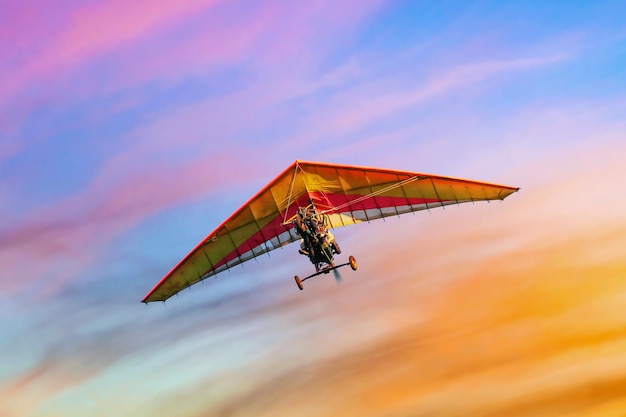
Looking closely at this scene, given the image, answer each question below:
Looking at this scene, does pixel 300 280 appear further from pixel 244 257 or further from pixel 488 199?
pixel 488 199

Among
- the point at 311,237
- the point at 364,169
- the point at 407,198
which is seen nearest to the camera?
the point at 311,237

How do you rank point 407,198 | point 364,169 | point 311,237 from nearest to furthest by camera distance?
point 311,237
point 364,169
point 407,198

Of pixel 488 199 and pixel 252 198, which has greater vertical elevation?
pixel 252 198

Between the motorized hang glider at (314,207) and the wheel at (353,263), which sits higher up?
the motorized hang glider at (314,207)

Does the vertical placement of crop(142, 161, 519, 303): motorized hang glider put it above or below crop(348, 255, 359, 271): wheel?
above

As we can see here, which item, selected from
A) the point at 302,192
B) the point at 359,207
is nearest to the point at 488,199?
the point at 359,207

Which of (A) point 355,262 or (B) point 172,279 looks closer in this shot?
(A) point 355,262
